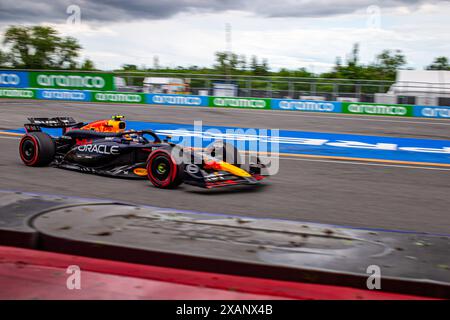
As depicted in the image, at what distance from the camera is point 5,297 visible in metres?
3.48

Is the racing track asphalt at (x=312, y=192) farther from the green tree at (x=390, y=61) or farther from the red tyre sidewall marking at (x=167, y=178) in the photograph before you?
the green tree at (x=390, y=61)

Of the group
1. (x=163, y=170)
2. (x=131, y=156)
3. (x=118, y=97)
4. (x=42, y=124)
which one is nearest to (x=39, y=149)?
(x=42, y=124)

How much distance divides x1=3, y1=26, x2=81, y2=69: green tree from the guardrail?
84.8ft

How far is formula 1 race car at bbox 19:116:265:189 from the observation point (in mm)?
7684

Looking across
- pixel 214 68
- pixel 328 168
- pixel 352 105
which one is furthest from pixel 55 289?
pixel 214 68

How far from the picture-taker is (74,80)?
27547mm

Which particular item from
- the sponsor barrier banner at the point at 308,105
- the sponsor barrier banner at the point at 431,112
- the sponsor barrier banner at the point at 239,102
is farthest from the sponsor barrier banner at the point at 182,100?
the sponsor barrier banner at the point at 431,112

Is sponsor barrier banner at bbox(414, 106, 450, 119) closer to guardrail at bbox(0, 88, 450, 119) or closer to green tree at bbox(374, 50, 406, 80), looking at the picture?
guardrail at bbox(0, 88, 450, 119)

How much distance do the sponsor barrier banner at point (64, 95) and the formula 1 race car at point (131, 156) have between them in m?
16.9

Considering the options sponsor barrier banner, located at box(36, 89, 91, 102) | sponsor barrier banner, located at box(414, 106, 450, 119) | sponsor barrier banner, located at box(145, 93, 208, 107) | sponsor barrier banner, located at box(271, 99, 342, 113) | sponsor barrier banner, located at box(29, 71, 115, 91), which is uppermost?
sponsor barrier banner, located at box(29, 71, 115, 91)

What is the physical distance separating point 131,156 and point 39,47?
185 ft

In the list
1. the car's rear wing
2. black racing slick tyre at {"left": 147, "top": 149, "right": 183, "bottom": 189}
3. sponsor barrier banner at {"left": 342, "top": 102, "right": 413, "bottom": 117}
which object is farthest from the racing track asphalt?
sponsor barrier banner at {"left": 342, "top": 102, "right": 413, "bottom": 117}

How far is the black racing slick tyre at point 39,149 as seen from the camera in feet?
30.5

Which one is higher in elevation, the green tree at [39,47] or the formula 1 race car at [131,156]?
the green tree at [39,47]
